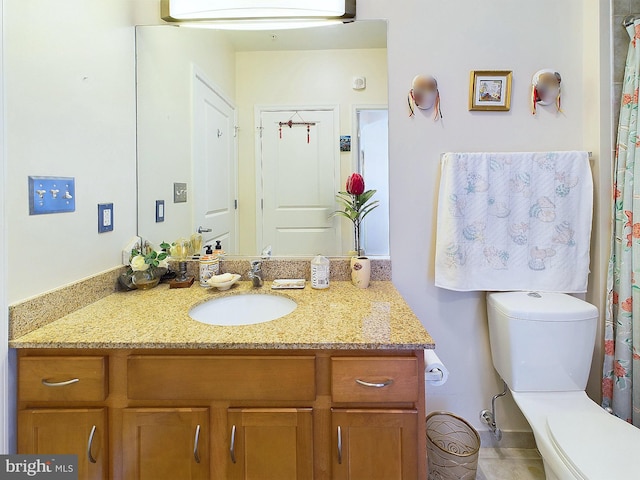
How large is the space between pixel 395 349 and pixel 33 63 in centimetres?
135

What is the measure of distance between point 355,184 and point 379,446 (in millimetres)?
1013

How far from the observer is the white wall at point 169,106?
1610 millimetres

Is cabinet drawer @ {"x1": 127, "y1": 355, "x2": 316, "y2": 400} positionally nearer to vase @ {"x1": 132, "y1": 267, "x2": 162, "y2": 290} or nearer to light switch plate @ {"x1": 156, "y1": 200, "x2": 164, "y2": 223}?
vase @ {"x1": 132, "y1": 267, "x2": 162, "y2": 290}

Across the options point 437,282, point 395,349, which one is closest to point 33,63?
point 395,349

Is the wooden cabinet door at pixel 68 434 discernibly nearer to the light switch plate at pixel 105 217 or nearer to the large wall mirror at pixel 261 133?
the light switch plate at pixel 105 217

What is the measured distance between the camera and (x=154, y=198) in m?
1.64

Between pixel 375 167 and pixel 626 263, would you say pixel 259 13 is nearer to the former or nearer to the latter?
pixel 375 167

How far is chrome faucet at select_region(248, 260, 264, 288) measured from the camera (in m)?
→ 1.51

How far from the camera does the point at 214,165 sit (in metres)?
1.66

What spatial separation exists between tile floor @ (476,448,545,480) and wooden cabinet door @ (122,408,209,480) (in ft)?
3.89

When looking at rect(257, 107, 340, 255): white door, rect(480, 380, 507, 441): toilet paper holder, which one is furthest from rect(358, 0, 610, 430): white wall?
rect(257, 107, 340, 255): white door

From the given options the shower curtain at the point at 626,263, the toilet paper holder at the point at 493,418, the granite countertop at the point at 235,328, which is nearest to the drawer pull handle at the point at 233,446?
the granite countertop at the point at 235,328

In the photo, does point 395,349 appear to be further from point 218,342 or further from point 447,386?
point 447,386

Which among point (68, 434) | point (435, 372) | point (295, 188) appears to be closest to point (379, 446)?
point (435, 372)
